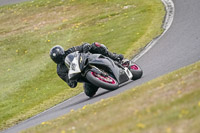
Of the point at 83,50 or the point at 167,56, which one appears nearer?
the point at 83,50

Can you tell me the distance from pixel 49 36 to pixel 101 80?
13.1 m

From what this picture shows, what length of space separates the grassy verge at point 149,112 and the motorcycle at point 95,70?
81.5 inches

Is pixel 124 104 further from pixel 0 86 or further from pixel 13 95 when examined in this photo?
pixel 0 86

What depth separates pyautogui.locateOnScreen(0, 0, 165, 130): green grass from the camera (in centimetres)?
1705

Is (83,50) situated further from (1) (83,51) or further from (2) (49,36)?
(2) (49,36)

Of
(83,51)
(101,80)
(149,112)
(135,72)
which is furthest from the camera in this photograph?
(135,72)

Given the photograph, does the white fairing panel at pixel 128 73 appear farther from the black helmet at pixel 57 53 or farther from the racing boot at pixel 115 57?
the black helmet at pixel 57 53

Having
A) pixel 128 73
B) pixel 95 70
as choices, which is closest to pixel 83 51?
pixel 95 70

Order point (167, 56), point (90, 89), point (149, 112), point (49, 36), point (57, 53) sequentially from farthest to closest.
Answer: point (49, 36), point (167, 56), point (90, 89), point (57, 53), point (149, 112)

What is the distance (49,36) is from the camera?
25844 millimetres

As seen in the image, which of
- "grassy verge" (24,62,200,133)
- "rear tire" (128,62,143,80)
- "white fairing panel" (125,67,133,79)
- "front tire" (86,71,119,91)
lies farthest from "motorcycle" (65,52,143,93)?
"grassy verge" (24,62,200,133)

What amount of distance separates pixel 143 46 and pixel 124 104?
389 inches

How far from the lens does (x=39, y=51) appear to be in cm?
2370

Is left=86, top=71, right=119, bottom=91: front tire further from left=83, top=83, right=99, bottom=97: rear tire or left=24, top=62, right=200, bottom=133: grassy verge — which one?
left=24, top=62, right=200, bottom=133: grassy verge
